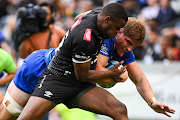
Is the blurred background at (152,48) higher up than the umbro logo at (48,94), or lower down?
lower down

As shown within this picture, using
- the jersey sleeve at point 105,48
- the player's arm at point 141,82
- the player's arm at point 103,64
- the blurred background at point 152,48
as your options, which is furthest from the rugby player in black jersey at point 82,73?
the blurred background at point 152,48

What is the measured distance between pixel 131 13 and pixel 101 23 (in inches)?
205

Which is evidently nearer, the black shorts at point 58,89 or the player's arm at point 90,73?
the player's arm at point 90,73

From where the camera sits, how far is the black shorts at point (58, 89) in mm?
3111

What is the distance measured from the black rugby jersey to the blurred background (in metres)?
3.26

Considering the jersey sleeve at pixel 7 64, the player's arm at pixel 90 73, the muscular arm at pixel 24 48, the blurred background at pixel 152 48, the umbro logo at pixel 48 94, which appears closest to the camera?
the player's arm at pixel 90 73

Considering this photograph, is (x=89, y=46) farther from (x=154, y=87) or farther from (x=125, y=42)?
(x=154, y=87)

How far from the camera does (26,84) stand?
336 cm

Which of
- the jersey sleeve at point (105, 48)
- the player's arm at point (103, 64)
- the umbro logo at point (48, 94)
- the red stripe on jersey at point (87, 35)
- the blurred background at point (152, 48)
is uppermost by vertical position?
the red stripe on jersey at point (87, 35)

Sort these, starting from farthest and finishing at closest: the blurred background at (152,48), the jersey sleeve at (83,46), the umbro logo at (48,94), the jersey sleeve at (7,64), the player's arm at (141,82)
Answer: the blurred background at (152,48) < the jersey sleeve at (7,64) < the player's arm at (141,82) < the umbro logo at (48,94) < the jersey sleeve at (83,46)

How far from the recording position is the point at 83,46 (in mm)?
2746

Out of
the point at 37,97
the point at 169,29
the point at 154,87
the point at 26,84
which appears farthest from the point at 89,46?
the point at 169,29

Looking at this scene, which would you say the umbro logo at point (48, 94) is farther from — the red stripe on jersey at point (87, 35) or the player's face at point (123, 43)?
the player's face at point (123, 43)

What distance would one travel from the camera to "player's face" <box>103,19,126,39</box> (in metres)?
2.81
